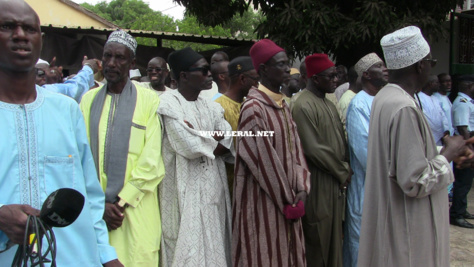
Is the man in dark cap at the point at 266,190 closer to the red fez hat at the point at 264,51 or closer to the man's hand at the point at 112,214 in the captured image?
the red fez hat at the point at 264,51

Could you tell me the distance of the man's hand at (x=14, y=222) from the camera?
1.44m

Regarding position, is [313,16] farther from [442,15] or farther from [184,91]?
[184,91]

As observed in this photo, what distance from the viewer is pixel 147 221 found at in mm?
3008

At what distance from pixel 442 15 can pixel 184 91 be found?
24.4 ft

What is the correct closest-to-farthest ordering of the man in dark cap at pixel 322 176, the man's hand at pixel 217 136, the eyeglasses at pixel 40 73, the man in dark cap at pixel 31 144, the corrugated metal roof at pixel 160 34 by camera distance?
the man in dark cap at pixel 31 144, the man's hand at pixel 217 136, the man in dark cap at pixel 322 176, the eyeglasses at pixel 40 73, the corrugated metal roof at pixel 160 34

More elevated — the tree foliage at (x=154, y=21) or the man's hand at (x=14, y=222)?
the tree foliage at (x=154, y=21)

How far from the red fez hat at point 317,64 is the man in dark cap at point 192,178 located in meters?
1.06

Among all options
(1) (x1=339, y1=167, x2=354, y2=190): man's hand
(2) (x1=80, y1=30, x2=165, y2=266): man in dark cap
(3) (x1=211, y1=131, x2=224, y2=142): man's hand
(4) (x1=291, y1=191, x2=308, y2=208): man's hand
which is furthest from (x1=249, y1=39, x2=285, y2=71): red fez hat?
(1) (x1=339, y1=167, x2=354, y2=190): man's hand

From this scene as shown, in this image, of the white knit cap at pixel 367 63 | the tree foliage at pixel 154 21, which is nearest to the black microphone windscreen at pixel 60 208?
the white knit cap at pixel 367 63

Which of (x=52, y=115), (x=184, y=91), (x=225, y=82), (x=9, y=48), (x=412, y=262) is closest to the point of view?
(x=9, y=48)

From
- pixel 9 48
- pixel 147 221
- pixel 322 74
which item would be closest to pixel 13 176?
pixel 9 48

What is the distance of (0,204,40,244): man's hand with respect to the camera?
1.44 metres

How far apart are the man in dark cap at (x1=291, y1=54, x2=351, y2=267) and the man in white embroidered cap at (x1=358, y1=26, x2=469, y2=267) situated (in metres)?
0.96

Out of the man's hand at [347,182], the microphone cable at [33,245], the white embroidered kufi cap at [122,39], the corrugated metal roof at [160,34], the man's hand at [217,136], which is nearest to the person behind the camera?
the microphone cable at [33,245]
